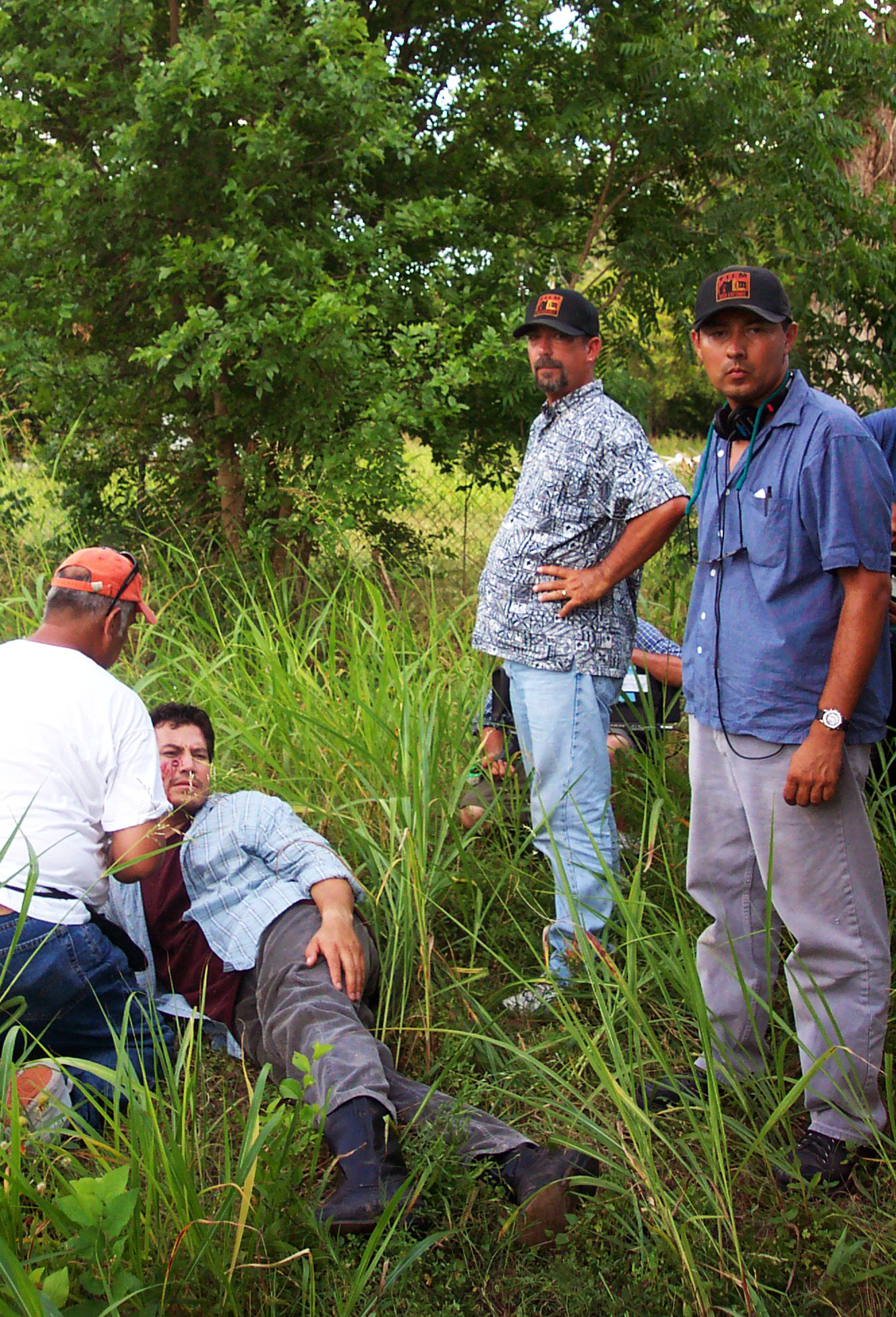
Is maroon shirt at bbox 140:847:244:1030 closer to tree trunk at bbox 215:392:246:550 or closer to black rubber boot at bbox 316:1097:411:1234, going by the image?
black rubber boot at bbox 316:1097:411:1234

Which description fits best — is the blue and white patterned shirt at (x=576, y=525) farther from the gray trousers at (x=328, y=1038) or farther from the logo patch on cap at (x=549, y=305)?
the gray trousers at (x=328, y=1038)

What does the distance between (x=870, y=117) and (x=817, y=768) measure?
18.1ft

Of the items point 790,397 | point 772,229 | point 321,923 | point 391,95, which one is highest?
point 391,95

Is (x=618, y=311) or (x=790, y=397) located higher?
(x=618, y=311)

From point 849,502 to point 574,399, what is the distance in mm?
1237

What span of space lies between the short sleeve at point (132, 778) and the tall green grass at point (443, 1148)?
0.55 m

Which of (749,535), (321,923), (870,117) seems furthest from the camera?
(870,117)

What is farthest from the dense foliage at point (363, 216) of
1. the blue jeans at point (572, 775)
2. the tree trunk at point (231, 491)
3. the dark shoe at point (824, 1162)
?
the dark shoe at point (824, 1162)

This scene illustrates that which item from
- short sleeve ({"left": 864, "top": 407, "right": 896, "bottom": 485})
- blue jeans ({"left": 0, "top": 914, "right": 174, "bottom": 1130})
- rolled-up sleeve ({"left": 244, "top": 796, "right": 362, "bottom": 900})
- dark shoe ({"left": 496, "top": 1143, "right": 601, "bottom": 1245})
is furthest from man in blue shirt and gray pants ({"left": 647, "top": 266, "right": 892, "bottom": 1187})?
blue jeans ({"left": 0, "top": 914, "right": 174, "bottom": 1130})

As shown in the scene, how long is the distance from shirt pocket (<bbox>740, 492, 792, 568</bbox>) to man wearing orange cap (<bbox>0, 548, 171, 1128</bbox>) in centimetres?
148

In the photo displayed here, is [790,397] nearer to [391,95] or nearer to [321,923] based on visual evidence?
[321,923]

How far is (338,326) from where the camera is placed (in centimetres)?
524

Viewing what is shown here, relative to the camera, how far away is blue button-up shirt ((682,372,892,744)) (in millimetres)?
2303

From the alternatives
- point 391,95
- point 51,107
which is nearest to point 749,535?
point 391,95
